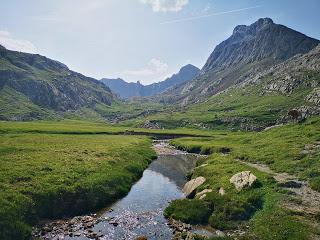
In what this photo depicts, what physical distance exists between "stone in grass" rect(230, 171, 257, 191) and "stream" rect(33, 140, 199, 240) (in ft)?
30.0

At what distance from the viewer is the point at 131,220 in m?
41.8

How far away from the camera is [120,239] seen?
35.8 meters

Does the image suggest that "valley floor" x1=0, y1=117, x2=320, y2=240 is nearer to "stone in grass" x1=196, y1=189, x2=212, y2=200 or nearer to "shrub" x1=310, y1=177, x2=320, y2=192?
"shrub" x1=310, y1=177, x2=320, y2=192

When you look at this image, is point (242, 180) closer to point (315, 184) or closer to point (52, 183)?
point (315, 184)

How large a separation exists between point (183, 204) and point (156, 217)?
3.96m

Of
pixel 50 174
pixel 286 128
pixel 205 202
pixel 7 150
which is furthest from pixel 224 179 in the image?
pixel 286 128

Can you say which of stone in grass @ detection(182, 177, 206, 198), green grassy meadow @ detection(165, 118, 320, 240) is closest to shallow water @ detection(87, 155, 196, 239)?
stone in grass @ detection(182, 177, 206, 198)

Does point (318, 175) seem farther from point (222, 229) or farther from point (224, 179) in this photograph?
point (222, 229)

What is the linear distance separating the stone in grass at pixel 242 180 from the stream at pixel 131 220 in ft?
30.0

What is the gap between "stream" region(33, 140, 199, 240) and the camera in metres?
36.4

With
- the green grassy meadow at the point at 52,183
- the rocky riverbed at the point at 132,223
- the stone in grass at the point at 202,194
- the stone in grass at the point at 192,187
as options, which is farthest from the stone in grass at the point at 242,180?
the green grassy meadow at the point at 52,183

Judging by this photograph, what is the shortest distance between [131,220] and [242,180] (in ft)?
55.9

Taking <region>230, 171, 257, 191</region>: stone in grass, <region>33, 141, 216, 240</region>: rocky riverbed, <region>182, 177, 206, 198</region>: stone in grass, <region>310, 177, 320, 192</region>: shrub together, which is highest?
<region>310, 177, 320, 192</region>: shrub

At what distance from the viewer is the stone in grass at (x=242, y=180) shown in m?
47.5
